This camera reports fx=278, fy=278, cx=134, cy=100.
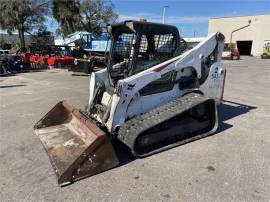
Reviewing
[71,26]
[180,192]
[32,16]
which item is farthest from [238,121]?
[71,26]

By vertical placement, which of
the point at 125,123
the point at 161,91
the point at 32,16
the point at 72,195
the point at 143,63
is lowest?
the point at 72,195

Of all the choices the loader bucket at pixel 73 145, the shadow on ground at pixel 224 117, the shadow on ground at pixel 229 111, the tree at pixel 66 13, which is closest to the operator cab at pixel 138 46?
the loader bucket at pixel 73 145

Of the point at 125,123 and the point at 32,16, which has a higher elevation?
the point at 32,16

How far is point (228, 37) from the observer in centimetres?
5022

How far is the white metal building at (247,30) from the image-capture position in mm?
44969

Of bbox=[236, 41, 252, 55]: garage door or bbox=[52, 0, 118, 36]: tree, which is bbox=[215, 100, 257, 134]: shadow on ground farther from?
bbox=[236, 41, 252, 55]: garage door

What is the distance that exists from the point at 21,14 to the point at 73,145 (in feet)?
89.2

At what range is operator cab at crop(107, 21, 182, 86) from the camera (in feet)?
15.3

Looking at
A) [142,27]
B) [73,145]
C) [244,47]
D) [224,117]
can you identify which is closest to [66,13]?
[224,117]

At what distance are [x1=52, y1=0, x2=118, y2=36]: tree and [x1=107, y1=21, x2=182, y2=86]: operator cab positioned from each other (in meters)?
28.8

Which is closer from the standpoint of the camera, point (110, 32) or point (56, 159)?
point (56, 159)

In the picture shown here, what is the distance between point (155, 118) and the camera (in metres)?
4.39

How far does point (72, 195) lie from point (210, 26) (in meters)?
55.2

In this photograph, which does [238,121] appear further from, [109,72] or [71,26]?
[71,26]
